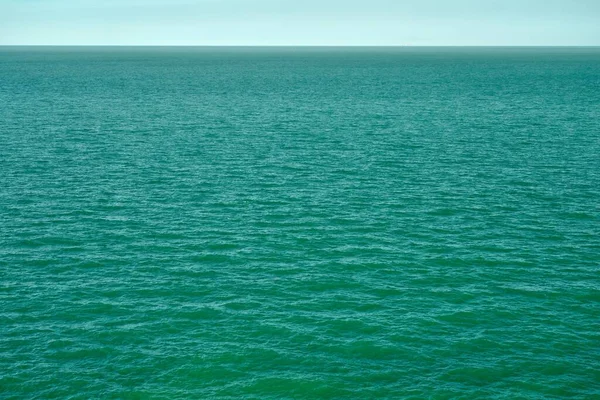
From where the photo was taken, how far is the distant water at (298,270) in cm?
5172

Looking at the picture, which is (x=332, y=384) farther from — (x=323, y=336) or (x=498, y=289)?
(x=498, y=289)

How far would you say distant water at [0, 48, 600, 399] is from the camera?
51719 mm

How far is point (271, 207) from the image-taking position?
88.6 metres

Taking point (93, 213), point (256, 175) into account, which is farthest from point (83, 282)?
point (256, 175)

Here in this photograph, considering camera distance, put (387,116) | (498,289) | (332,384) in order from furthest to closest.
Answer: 1. (387,116)
2. (498,289)
3. (332,384)

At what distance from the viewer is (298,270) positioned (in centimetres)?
6969

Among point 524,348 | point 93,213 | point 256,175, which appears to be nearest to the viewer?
point 524,348

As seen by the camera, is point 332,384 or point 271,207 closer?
point 332,384

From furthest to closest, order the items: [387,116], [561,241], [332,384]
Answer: [387,116], [561,241], [332,384]

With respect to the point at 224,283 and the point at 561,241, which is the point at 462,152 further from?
the point at 224,283

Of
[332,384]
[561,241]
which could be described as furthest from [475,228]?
[332,384]

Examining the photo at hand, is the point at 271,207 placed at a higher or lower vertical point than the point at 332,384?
higher

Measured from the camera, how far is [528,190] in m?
95.2

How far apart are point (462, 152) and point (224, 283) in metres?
70.8
